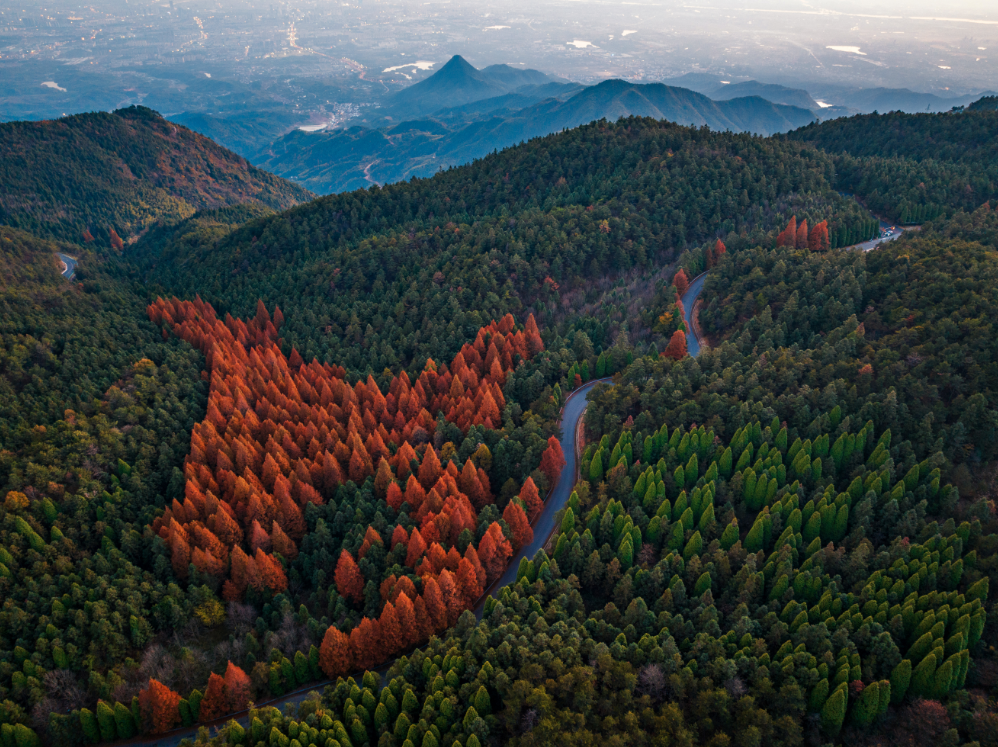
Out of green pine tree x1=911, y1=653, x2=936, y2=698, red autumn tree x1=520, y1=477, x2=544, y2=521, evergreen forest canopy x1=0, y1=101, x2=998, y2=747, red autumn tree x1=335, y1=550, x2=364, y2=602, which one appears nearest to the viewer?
green pine tree x1=911, y1=653, x2=936, y2=698

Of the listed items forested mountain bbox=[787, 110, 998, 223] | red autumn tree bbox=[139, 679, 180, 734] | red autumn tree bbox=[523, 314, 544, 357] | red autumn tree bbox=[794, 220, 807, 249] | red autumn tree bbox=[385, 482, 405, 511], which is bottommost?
red autumn tree bbox=[139, 679, 180, 734]

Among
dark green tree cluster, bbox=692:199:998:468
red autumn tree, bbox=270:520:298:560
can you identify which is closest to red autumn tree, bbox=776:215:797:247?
dark green tree cluster, bbox=692:199:998:468

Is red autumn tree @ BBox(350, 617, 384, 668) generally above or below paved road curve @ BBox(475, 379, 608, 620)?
below

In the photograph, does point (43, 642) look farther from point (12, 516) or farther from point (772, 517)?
point (772, 517)

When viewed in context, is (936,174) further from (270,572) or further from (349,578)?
(270,572)

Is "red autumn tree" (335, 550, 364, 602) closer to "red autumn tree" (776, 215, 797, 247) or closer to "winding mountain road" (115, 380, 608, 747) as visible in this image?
"winding mountain road" (115, 380, 608, 747)

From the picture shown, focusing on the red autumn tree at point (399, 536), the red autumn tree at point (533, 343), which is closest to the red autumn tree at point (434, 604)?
the red autumn tree at point (399, 536)

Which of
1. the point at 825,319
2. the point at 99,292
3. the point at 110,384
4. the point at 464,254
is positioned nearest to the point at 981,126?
the point at 825,319

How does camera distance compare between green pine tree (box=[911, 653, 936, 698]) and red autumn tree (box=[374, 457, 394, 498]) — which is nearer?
green pine tree (box=[911, 653, 936, 698])
